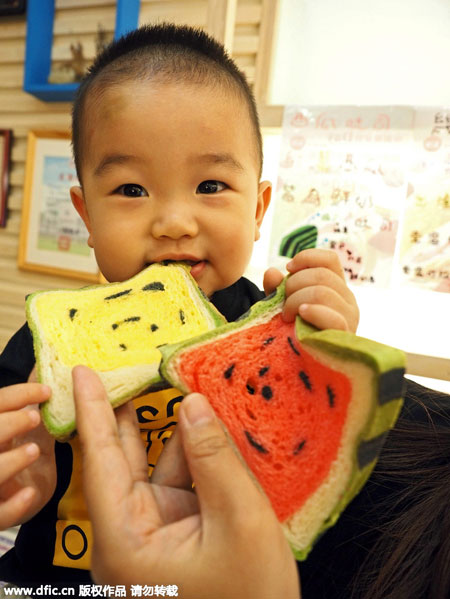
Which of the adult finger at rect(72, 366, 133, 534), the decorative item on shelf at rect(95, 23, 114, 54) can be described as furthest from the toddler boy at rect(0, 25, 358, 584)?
the decorative item on shelf at rect(95, 23, 114, 54)

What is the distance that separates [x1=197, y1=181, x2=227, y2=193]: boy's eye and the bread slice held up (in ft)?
0.72

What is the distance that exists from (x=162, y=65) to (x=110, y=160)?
0.32 m

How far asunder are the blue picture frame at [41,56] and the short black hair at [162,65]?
4.75 feet

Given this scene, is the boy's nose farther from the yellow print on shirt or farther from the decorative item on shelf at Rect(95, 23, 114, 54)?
the decorative item on shelf at Rect(95, 23, 114, 54)

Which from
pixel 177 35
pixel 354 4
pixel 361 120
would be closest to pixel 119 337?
pixel 177 35

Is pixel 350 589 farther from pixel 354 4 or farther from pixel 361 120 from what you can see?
pixel 354 4

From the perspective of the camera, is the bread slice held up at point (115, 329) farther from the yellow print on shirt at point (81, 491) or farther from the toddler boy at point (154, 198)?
the yellow print on shirt at point (81, 491)

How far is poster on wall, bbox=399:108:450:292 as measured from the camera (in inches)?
74.7

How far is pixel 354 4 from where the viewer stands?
2135mm

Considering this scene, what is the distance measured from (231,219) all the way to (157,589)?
882 mm

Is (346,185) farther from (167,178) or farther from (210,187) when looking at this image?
(167,178)

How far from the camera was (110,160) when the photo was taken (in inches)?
45.6

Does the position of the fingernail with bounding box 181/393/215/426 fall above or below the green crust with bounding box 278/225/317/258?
below

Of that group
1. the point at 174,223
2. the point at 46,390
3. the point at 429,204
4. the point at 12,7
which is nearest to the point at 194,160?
the point at 174,223
